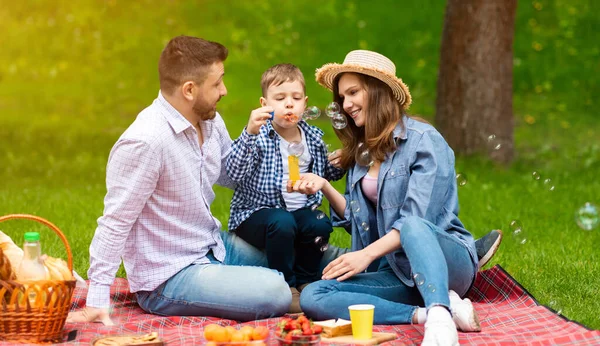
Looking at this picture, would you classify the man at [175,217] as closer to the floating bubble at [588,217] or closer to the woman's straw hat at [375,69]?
the woman's straw hat at [375,69]

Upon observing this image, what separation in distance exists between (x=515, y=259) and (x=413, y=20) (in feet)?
26.3

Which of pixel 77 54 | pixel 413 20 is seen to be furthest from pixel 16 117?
pixel 413 20

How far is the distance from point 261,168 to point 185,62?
692 millimetres

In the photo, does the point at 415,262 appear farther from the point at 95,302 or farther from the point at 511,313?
the point at 95,302

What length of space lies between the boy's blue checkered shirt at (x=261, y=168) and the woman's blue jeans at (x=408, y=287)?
1.99 feet

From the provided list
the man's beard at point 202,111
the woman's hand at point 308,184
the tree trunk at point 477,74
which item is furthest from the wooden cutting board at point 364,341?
the tree trunk at point 477,74

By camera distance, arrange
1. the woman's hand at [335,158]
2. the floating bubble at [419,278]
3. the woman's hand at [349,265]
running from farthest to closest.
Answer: the woman's hand at [335,158] → the woman's hand at [349,265] → the floating bubble at [419,278]

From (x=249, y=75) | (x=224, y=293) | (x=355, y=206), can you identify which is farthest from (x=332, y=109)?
(x=249, y=75)

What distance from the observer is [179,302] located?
4.06 m

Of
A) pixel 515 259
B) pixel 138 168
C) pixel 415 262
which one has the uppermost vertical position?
pixel 138 168

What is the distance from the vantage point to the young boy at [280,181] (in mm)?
4355

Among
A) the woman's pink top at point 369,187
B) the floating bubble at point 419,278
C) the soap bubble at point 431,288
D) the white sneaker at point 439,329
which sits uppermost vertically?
the woman's pink top at point 369,187

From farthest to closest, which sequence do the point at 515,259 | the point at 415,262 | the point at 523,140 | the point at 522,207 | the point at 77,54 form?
1. the point at 77,54
2. the point at 523,140
3. the point at 522,207
4. the point at 515,259
5. the point at 415,262

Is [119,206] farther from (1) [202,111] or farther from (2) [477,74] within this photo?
(2) [477,74]
